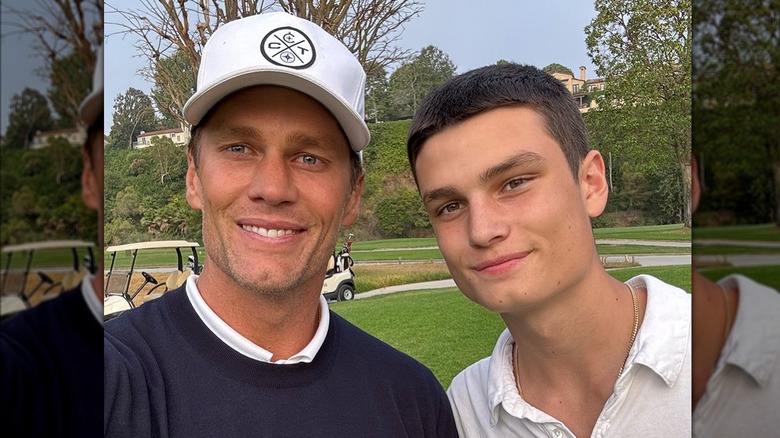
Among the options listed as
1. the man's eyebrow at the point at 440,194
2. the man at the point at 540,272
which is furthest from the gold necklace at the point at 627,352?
the man's eyebrow at the point at 440,194

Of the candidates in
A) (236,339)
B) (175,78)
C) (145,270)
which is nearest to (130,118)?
(175,78)

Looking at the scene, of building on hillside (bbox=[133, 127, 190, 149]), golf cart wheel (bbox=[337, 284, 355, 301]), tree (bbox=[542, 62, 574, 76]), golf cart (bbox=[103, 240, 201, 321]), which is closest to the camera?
tree (bbox=[542, 62, 574, 76])

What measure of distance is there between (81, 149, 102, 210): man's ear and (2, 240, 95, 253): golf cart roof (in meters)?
0.02

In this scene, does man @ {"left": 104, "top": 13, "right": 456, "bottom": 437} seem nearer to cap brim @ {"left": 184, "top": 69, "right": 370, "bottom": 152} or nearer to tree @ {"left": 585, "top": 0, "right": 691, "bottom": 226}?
cap brim @ {"left": 184, "top": 69, "right": 370, "bottom": 152}

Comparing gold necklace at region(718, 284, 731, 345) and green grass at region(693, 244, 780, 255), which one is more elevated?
green grass at region(693, 244, 780, 255)

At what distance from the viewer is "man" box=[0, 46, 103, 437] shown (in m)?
0.29

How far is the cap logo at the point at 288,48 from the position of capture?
3.73ft

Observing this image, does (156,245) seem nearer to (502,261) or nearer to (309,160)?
(309,160)

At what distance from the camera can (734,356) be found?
294 mm

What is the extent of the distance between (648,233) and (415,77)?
1.90 meters

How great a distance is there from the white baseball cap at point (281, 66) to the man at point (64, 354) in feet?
2.71

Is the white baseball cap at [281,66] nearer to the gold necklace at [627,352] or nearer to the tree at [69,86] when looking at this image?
the gold necklace at [627,352]

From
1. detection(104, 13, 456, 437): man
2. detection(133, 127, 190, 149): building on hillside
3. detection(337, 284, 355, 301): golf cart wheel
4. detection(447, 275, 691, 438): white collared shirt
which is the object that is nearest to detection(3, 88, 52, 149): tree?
detection(104, 13, 456, 437): man

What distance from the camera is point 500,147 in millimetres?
1191
